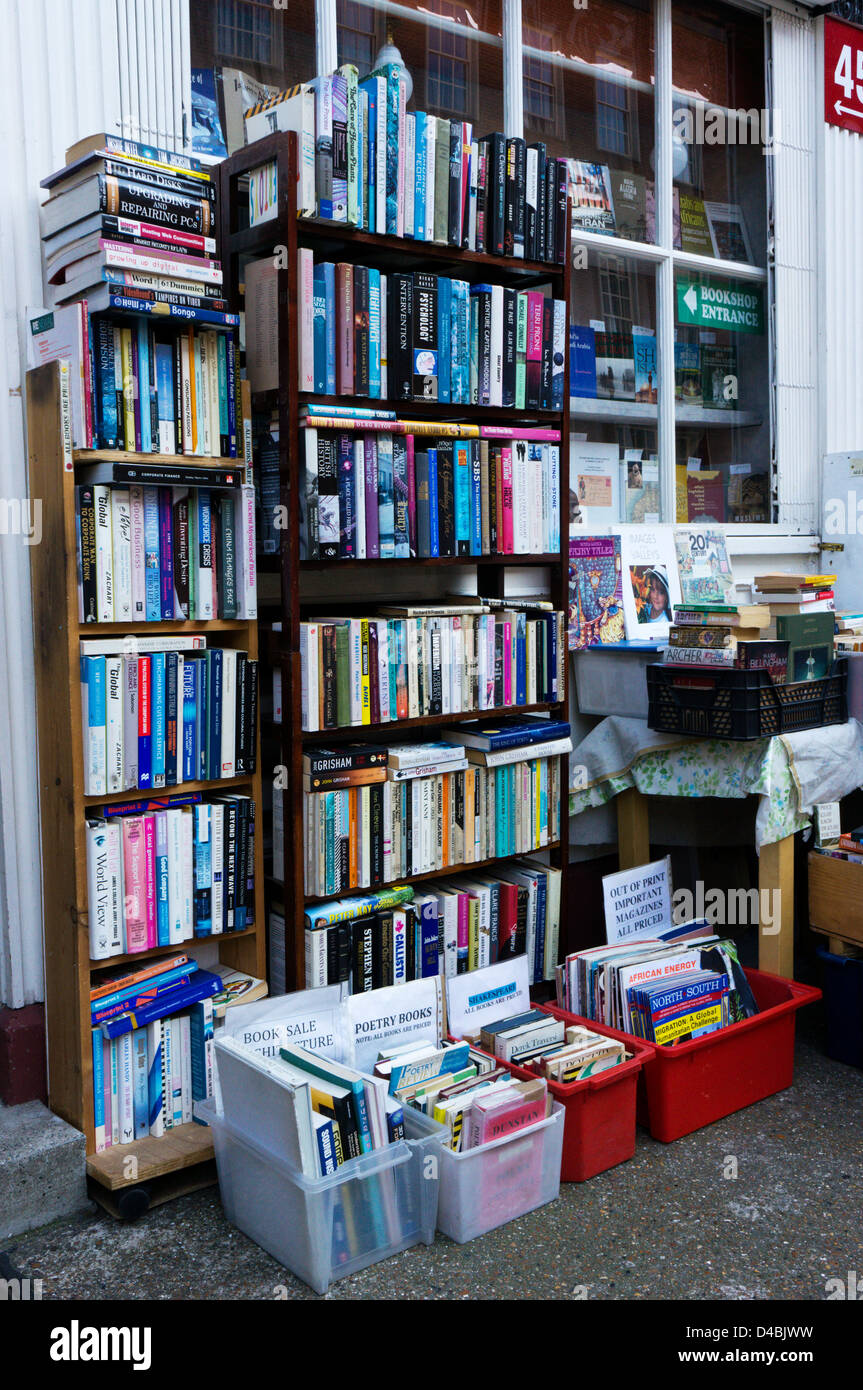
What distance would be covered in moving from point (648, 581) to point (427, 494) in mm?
1162

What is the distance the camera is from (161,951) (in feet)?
8.86

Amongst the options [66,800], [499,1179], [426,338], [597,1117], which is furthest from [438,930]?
[426,338]

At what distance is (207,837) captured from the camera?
2695mm

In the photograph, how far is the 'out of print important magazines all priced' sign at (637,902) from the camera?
3.31m

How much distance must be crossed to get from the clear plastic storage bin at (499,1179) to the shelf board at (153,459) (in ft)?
5.08

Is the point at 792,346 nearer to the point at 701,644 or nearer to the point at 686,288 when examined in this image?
the point at 686,288

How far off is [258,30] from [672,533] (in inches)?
78.3

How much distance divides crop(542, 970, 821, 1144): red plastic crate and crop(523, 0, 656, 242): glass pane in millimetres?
2586

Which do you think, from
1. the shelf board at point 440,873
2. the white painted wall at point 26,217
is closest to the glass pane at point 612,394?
the shelf board at point 440,873

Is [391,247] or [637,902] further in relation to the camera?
[637,902]

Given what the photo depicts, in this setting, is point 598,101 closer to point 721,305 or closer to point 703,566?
point 721,305

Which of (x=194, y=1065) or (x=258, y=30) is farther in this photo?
(x=258, y=30)
